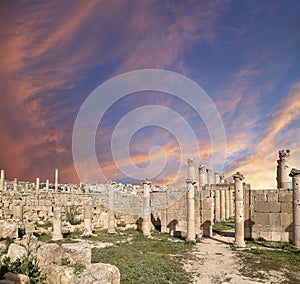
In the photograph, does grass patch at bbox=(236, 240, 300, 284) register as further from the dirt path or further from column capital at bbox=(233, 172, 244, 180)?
column capital at bbox=(233, 172, 244, 180)

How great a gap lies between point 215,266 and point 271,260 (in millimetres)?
3083

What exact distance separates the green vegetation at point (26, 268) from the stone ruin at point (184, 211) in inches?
198

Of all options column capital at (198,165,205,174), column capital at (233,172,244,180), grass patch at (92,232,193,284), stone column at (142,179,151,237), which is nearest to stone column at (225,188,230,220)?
column capital at (198,165,205,174)

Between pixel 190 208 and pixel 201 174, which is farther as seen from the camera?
pixel 201 174

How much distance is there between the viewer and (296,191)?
683 inches

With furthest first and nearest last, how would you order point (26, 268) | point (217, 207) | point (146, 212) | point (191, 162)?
point (217, 207), point (191, 162), point (146, 212), point (26, 268)

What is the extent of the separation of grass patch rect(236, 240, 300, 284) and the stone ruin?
1183mm

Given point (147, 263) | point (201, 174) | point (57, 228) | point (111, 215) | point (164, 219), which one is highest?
point (201, 174)

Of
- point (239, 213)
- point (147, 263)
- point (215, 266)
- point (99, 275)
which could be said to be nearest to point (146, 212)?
point (239, 213)

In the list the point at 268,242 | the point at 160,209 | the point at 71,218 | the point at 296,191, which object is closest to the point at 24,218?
the point at 71,218

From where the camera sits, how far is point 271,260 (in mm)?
14195

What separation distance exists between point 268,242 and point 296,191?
13.7 feet

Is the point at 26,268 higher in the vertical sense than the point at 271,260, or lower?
higher

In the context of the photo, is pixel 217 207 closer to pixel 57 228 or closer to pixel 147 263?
pixel 57 228
